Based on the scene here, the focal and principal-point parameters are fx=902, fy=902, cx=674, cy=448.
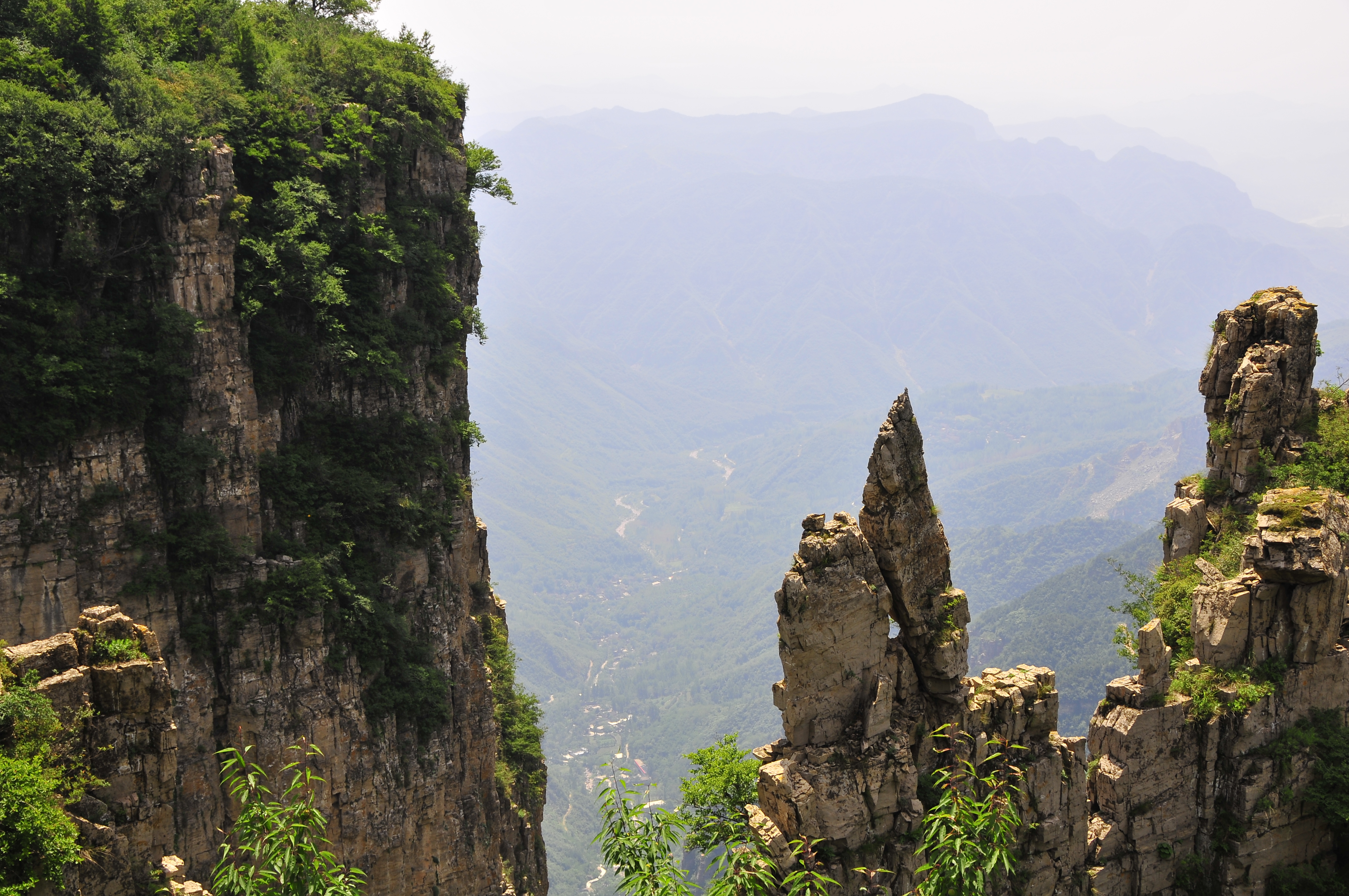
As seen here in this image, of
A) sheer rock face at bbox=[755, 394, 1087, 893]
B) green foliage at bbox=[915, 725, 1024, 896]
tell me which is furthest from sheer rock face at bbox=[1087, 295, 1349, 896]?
green foliage at bbox=[915, 725, 1024, 896]

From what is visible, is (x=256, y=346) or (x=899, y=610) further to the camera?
(x=256, y=346)

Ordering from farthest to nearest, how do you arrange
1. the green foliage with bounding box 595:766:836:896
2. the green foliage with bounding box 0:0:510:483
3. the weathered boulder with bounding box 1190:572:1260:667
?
1. the green foliage with bounding box 0:0:510:483
2. the weathered boulder with bounding box 1190:572:1260:667
3. the green foliage with bounding box 595:766:836:896

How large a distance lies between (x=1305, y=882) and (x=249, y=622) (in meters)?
35.3

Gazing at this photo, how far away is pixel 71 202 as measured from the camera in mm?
30828

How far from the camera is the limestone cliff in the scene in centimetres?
2095

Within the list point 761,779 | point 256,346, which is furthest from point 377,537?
point 761,779

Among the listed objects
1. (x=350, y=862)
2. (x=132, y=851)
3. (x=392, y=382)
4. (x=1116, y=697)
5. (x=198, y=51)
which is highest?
(x=198, y=51)

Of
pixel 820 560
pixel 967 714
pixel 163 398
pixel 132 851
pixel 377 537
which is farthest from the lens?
pixel 377 537

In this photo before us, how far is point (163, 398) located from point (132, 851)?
22.5m

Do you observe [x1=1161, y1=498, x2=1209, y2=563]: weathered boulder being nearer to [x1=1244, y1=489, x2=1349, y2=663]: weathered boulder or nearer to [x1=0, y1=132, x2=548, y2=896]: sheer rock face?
[x1=1244, y1=489, x2=1349, y2=663]: weathered boulder

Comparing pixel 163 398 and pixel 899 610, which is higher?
pixel 163 398

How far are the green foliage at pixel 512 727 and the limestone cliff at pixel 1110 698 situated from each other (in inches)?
1289

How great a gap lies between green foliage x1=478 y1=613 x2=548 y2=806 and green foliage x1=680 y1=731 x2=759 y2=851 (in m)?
27.1

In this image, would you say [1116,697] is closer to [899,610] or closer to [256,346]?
[899,610]
